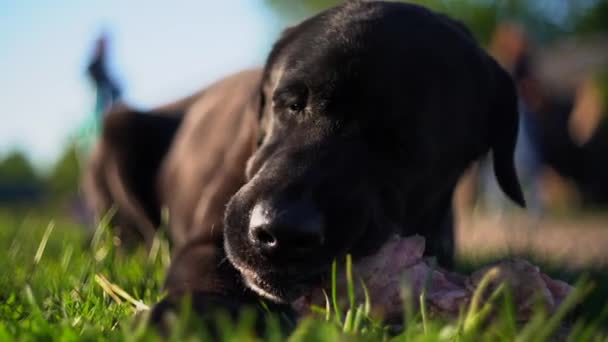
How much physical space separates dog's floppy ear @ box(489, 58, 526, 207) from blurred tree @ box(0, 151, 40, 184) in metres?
41.0

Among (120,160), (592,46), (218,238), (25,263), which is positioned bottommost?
(592,46)

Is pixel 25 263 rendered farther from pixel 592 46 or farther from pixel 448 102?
pixel 592 46

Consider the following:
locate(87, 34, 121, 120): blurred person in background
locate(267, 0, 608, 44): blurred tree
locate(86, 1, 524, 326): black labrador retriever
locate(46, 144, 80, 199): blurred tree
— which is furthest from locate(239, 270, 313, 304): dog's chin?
locate(267, 0, 608, 44): blurred tree

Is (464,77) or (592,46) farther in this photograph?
(592,46)

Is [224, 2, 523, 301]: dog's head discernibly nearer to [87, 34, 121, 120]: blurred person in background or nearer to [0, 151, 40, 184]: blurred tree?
[87, 34, 121, 120]: blurred person in background

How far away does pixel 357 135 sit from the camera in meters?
2.66

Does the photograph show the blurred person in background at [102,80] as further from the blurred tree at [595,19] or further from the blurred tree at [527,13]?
the blurred tree at [595,19]

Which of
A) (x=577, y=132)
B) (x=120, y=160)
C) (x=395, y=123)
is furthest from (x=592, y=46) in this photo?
(x=395, y=123)

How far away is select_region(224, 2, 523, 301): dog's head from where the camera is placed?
7.50 ft

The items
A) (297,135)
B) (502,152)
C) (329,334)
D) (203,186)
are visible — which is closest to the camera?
(329,334)

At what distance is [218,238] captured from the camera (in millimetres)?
3002

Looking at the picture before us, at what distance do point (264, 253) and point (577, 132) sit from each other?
12493 millimetres

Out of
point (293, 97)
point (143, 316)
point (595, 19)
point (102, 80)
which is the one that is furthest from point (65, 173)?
point (143, 316)

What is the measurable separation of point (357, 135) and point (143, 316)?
109 cm
